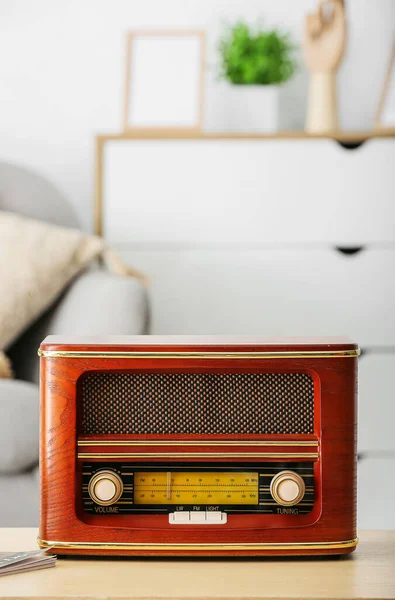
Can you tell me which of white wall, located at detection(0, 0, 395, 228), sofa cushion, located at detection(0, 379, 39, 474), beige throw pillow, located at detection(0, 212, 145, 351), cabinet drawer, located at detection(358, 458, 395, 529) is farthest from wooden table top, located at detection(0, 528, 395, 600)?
white wall, located at detection(0, 0, 395, 228)

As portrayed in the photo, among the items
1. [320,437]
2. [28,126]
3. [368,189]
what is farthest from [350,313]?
[320,437]

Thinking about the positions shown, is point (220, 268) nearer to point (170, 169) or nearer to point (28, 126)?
point (170, 169)

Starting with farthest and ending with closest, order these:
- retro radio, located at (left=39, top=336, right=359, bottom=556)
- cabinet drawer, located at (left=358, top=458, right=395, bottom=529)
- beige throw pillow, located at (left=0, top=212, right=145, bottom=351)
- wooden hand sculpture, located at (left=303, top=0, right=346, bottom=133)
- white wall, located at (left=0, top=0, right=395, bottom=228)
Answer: white wall, located at (left=0, top=0, right=395, bottom=228) < wooden hand sculpture, located at (left=303, top=0, right=346, bottom=133) < cabinet drawer, located at (left=358, top=458, right=395, bottom=529) < beige throw pillow, located at (left=0, top=212, right=145, bottom=351) < retro radio, located at (left=39, top=336, right=359, bottom=556)

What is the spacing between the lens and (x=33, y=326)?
68.1 inches

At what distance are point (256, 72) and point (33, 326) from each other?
1023 millimetres

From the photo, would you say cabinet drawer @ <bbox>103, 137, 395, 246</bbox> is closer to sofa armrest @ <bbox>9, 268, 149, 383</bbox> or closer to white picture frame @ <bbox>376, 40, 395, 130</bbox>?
→ white picture frame @ <bbox>376, 40, 395, 130</bbox>

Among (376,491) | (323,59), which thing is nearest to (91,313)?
(376,491)

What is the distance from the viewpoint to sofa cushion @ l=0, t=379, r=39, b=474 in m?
1.28

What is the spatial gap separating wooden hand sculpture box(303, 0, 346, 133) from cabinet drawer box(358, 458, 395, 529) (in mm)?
952

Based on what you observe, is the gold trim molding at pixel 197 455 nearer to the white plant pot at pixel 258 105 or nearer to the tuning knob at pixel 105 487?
the tuning knob at pixel 105 487

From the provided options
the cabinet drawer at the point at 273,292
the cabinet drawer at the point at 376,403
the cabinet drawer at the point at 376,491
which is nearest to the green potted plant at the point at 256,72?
the cabinet drawer at the point at 273,292

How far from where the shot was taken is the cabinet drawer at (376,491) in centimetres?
206

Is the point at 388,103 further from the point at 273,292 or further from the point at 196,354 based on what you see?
the point at 196,354

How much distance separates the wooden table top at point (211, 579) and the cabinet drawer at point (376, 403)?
134cm
